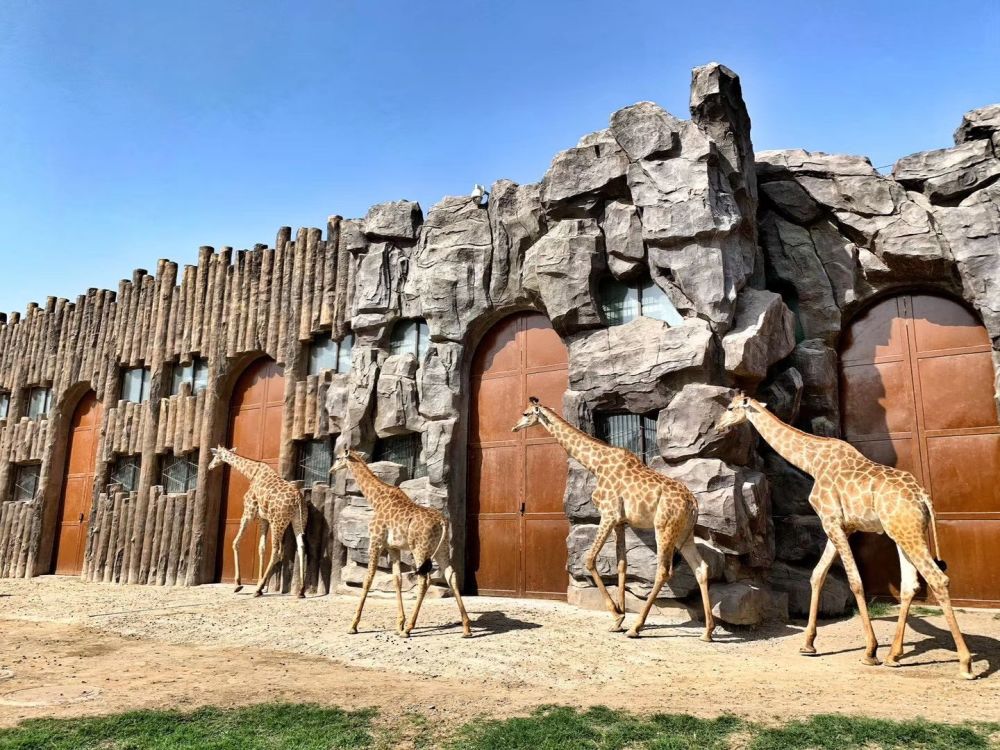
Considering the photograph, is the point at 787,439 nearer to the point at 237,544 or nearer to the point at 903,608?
the point at 903,608

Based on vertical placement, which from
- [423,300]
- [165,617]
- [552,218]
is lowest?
[165,617]

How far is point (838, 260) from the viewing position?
1083 centimetres

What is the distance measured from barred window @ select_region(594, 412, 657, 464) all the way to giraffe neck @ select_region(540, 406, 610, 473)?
117 cm

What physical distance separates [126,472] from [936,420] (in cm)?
1549

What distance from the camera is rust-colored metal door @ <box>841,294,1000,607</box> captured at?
9.57 meters

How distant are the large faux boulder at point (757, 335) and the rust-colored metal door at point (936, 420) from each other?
135 cm

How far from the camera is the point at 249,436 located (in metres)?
14.6

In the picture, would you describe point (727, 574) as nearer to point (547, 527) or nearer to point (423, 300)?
point (547, 527)

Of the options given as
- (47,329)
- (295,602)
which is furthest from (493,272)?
(47,329)

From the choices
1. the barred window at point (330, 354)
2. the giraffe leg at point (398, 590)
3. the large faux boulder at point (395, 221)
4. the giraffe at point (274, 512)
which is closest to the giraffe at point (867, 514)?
the giraffe leg at point (398, 590)

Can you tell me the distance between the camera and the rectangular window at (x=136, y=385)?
16344 mm

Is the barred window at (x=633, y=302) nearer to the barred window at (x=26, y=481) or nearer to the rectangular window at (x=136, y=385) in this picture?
the rectangular window at (x=136, y=385)

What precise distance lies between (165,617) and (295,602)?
1.89 m

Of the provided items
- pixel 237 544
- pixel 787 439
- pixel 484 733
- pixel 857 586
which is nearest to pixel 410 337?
pixel 237 544
